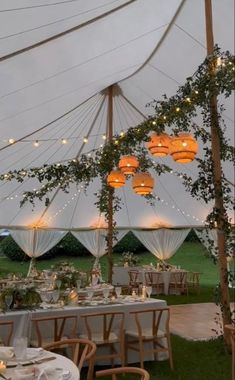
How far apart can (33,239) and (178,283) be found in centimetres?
475

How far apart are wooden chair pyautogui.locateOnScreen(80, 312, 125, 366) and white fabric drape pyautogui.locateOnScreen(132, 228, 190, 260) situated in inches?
351

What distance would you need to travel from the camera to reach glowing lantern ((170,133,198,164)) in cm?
534

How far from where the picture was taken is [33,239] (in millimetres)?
13891

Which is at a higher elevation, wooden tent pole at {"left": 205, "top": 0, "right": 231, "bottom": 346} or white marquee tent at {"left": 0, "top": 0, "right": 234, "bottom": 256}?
white marquee tent at {"left": 0, "top": 0, "right": 234, "bottom": 256}

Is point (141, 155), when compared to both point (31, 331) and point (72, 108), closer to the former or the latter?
point (72, 108)

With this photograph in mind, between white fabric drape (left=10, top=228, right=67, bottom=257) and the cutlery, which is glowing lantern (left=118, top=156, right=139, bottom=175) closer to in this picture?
the cutlery

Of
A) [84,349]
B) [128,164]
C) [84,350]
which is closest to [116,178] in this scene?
[128,164]

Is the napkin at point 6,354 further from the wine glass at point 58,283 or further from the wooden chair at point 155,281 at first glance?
the wooden chair at point 155,281

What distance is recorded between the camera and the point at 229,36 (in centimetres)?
603

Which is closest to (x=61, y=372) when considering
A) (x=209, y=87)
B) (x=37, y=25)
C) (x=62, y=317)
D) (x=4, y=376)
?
(x=4, y=376)

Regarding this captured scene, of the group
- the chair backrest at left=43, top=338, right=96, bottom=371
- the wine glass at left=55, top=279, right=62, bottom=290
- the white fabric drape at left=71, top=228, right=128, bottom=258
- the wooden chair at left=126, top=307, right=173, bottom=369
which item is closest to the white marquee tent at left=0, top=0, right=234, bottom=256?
the wine glass at left=55, top=279, right=62, bottom=290

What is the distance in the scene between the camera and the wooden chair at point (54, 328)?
16.1 ft

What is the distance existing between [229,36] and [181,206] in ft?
24.0

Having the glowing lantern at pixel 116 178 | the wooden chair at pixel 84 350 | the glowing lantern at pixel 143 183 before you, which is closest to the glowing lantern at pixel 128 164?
the glowing lantern at pixel 143 183
